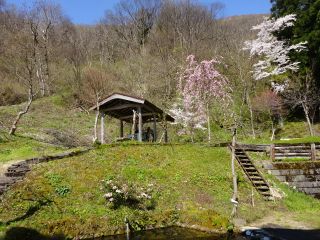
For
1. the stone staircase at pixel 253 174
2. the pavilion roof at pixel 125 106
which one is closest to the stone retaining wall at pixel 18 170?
the pavilion roof at pixel 125 106

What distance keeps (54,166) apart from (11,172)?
1876 mm

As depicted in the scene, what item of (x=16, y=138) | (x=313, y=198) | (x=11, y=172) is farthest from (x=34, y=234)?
(x=16, y=138)

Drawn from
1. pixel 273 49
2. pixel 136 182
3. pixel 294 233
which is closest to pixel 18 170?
pixel 136 182

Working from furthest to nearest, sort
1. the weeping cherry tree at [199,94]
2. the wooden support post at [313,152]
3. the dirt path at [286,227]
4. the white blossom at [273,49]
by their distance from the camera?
the white blossom at [273,49], the weeping cherry tree at [199,94], the wooden support post at [313,152], the dirt path at [286,227]

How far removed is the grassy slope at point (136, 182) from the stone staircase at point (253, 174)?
1.75ft

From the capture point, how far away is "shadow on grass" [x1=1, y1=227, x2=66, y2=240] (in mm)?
13836

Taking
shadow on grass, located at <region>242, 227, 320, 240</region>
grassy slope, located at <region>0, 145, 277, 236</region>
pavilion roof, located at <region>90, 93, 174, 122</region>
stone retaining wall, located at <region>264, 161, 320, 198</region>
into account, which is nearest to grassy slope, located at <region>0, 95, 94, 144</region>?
pavilion roof, located at <region>90, 93, 174, 122</region>

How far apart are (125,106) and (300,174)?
37.4 ft

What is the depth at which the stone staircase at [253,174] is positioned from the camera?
19.4 meters

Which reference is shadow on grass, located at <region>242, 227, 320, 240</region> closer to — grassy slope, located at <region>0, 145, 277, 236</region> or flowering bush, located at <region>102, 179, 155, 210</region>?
grassy slope, located at <region>0, 145, 277, 236</region>

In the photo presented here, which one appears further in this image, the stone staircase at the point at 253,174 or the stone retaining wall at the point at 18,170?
the stone staircase at the point at 253,174

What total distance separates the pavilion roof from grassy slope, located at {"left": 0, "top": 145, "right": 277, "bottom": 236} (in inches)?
167

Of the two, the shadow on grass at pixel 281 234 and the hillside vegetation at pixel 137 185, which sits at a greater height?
the hillside vegetation at pixel 137 185

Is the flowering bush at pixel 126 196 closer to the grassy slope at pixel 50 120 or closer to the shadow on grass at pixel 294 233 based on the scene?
the shadow on grass at pixel 294 233
